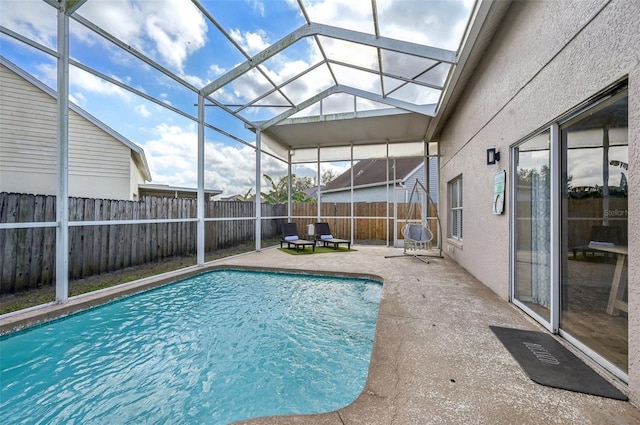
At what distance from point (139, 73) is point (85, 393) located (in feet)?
17.6

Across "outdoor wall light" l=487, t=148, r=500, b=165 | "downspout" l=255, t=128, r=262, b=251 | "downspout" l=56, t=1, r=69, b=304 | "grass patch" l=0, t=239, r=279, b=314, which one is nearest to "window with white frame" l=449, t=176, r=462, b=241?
"outdoor wall light" l=487, t=148, r=500, b=165

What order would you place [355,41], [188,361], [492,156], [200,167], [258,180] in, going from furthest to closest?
[258,180] → [200,167] → [355,41] → [492,156] → [188,361]

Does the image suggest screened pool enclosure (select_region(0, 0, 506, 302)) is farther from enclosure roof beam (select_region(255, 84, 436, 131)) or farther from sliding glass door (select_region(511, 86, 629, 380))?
sliding glass door (select_region(511, 86, 629, 380))

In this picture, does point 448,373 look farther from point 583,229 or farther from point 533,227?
point 533,227

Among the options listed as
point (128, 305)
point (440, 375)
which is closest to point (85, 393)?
point (128, 305)

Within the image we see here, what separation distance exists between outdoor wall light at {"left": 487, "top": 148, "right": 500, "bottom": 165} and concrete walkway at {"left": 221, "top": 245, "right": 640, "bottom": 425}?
1.99 m

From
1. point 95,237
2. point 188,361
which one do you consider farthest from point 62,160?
point 188,361

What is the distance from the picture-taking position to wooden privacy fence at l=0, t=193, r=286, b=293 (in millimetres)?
3984

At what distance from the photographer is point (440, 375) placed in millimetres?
2000

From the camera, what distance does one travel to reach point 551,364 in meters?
2.12

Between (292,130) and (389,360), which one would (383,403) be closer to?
(389,360)

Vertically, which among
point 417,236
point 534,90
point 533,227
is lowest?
point 417,236

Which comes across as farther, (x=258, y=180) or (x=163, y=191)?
(x=163, y=191)

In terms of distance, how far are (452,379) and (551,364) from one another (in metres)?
0.88
